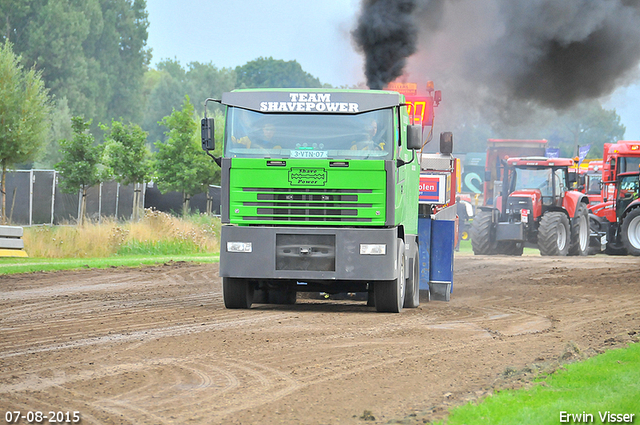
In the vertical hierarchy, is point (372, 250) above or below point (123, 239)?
above

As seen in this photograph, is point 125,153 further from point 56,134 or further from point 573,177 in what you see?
point 56,134

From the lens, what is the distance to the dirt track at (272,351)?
678cm

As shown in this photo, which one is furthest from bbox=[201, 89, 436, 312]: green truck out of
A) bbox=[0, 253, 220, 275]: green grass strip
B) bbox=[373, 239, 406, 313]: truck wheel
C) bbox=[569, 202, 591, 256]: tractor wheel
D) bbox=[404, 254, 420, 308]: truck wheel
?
bbox=[569, 202, 591, 256]: tractor wheel

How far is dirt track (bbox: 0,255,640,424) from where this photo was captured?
267 inches

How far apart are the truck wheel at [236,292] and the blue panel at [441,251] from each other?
13.6 feet

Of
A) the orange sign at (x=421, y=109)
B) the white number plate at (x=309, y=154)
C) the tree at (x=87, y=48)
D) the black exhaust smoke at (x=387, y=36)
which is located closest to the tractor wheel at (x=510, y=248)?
the black exhaust smoke at (x=387, y=36)

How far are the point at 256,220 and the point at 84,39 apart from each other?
64518 mm

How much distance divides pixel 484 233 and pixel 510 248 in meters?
1.65

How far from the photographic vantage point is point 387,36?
25.3 m

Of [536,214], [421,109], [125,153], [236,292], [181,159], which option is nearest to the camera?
[236,292]

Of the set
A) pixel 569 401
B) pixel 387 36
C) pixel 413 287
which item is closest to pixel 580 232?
pixel 387 36

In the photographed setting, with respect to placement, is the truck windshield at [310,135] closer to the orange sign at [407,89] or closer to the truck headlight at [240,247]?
the truck headlight at [240,247]

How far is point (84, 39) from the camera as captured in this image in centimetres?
7238

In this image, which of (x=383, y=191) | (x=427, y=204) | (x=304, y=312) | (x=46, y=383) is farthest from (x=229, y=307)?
(x=46, y=383)
